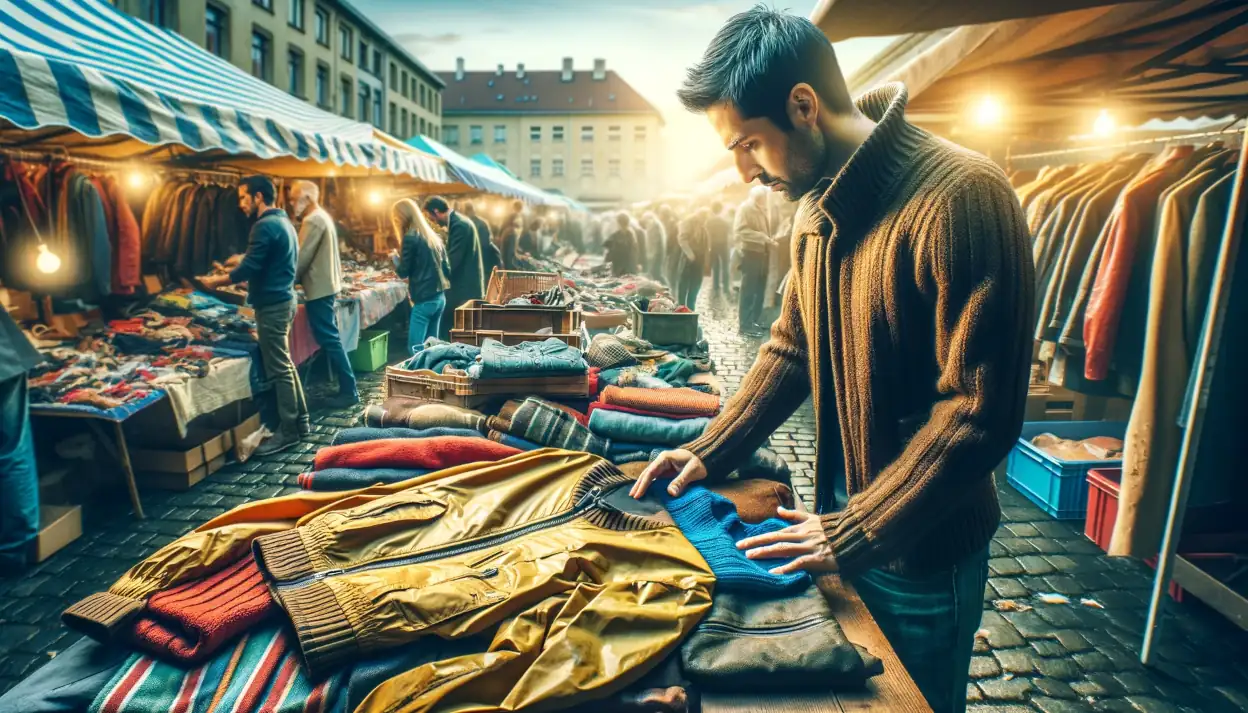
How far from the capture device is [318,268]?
7.25 m

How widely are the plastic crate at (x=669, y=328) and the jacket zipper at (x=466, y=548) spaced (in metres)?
3.04

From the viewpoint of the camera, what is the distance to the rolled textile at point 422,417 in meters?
2.86

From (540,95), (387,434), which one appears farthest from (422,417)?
(540,95)

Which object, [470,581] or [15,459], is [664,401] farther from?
[15,459]

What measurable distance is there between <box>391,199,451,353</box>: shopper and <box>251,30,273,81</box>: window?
830 inches

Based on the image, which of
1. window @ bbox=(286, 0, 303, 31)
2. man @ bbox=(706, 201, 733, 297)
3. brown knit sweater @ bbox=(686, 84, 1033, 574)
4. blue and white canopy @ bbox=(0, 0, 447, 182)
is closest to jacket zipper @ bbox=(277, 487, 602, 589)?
brown knit sweater @ bbox=(686, 84, 1033, 574)

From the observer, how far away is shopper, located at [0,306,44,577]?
3926 millimetres

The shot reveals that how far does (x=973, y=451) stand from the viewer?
135cm

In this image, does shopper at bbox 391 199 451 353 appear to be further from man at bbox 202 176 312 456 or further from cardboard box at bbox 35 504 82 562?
cardboard box at bbox 35 504 82 562

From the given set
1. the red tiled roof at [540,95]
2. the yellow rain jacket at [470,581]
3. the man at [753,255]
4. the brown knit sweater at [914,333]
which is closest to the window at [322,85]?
the man at [753,255]

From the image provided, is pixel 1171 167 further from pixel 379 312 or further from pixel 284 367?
pixel 379 312

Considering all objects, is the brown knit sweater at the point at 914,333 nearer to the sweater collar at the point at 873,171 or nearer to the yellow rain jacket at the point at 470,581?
the sweater collar at the point at 873,171

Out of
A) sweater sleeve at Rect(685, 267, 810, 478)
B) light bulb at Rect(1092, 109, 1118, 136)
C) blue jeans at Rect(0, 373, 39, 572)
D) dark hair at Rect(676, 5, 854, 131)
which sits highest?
light bulb at Rect(1092, 109, 1118, 136)

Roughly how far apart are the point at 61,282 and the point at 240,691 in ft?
23.5
